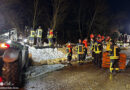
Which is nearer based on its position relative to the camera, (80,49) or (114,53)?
(114,53)

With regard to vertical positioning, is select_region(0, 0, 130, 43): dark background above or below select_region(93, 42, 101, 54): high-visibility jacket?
above

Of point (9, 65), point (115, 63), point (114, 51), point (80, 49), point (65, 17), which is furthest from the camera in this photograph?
point (65, 17)

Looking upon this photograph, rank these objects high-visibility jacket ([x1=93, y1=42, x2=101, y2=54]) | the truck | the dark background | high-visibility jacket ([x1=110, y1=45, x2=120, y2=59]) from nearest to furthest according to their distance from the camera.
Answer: the truck → high-visibility jacket ([x1=110, y1=45, x2=120, y2=59]) → high-visibility jacket ([x1=93, y1=42, x2=101, y2=54]) → the dark background

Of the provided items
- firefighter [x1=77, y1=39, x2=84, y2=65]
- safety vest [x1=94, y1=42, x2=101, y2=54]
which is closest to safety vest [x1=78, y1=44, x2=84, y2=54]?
firefighter [x1=77, y1=39, x2=84, y2=65]

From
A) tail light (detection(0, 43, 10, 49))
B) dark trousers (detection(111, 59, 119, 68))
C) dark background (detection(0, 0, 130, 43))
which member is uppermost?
dark background (detection(0, 0, 130, 43))

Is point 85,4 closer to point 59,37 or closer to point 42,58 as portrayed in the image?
point 59,37

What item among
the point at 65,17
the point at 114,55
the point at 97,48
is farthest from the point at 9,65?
the point at 65,17

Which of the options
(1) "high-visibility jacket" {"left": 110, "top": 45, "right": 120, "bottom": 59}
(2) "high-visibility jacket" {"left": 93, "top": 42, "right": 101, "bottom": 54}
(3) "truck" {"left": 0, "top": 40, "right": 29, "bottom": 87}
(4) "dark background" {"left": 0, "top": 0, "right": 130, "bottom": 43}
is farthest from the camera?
(4) "dark background" {"left": 0, "top": 0, "right": 130, "bottom": 43}

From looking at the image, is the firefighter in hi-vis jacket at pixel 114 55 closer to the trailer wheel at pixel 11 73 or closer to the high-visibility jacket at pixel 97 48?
the high-visibility jacket at pixel 97 48

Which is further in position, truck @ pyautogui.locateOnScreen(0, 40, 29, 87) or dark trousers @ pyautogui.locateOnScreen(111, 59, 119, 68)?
dark trousers @ pyautogui.locateOnScreen(111, 59, 119, 68)

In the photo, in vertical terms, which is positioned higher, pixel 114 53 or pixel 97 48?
pixel 97 48

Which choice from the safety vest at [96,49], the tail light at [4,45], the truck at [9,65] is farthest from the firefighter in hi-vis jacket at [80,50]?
the tail light at [4,45]

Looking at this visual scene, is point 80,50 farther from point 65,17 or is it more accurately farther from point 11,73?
point 65,17

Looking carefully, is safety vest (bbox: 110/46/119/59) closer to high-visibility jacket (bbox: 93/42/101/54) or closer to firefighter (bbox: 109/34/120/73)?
firefighter (bbox: 109/34/120/73)
